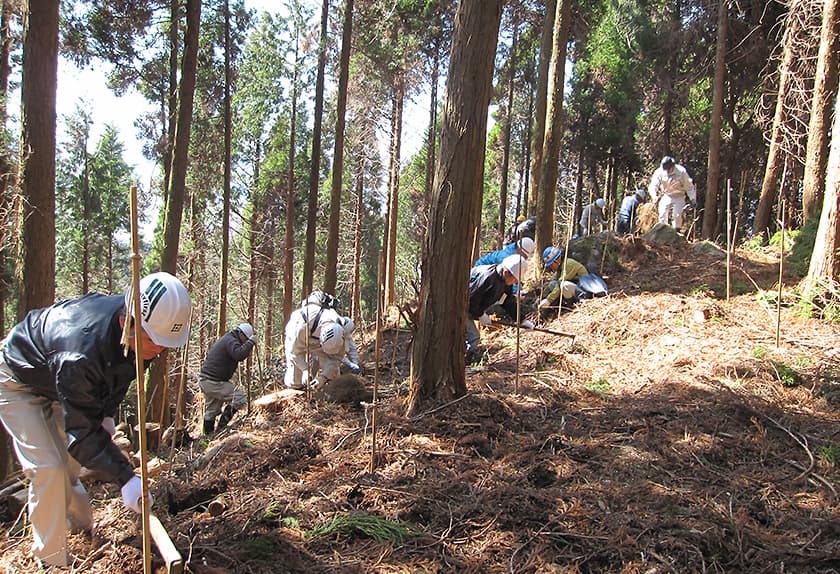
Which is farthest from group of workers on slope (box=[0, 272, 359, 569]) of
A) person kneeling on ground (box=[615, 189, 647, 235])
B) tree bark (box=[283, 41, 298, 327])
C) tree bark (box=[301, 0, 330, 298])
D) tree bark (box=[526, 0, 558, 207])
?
tree bark (box=[283, 41, 298, 327])

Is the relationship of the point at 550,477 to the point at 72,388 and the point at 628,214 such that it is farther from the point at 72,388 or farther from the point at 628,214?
the point at 628,214

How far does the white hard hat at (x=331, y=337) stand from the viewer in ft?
20.6

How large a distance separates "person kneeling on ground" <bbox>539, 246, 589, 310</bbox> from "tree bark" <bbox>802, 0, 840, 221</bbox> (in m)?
3.42

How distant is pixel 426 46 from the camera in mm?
16828

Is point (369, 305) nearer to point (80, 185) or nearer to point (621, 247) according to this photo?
point (80, 185)

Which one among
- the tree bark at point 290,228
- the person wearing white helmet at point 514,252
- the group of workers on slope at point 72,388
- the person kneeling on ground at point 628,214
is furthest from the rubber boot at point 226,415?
the tree bark at point 290,228

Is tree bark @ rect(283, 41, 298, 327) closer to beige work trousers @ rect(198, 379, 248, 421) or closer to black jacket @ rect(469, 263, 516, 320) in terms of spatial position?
beige work trousers @ rect(198, 379, 248, 421)

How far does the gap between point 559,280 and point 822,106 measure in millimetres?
4354

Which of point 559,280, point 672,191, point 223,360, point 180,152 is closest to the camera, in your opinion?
point 223,360

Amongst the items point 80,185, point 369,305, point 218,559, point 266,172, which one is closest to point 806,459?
point 218,559

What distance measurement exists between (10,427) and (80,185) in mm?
24635

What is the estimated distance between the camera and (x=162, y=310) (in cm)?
261

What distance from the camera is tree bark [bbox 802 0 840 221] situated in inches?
283

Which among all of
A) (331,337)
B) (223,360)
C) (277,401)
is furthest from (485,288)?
(223,360)
